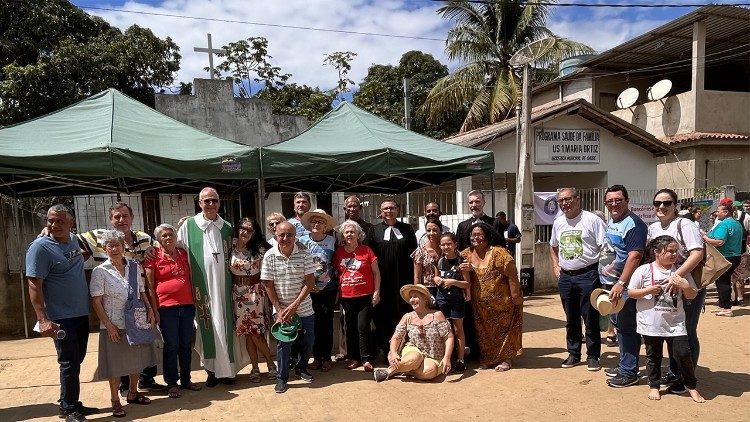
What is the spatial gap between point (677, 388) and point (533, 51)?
6316 mm

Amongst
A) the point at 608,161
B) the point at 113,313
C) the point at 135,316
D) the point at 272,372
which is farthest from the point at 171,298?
the point at 608,161

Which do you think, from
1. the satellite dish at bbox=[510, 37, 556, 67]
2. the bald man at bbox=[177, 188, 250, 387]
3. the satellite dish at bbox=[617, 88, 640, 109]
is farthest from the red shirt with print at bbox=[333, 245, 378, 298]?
the satellite dish at bbox=[617, 88, 640, 109]

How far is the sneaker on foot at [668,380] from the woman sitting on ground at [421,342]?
1.76 meters

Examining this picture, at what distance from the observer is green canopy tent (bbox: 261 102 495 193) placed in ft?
17.8

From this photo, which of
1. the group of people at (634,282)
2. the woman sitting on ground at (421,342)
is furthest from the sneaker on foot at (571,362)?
the woman sitting on ground at (421,342)

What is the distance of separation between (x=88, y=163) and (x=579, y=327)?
4893 mm

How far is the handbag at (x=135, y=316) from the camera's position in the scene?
13.4 ft

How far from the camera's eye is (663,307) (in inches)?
156

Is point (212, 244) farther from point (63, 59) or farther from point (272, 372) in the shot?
point (63, 59)

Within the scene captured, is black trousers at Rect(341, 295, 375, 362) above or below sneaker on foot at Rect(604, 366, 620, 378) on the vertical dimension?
above

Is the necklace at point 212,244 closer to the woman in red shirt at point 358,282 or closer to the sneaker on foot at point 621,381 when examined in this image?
the woman in red shirt at point 358,282

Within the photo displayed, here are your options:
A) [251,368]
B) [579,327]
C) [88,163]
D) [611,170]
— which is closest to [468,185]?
[611,170]

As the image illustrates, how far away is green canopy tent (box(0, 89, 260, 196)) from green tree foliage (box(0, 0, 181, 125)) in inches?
351

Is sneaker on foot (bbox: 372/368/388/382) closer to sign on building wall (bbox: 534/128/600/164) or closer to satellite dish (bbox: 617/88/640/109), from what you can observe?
sign on building wall (bbox: 534/128/600/164)
